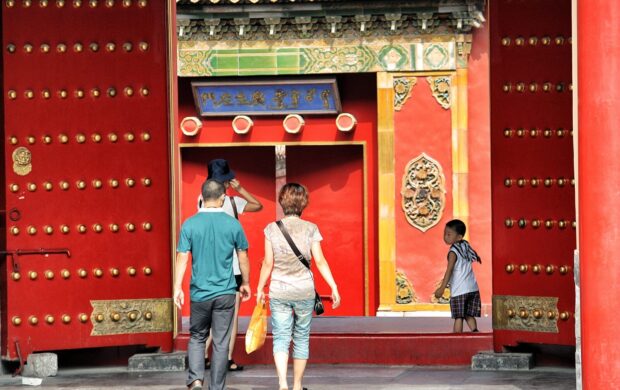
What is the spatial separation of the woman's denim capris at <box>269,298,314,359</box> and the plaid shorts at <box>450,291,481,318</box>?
2.84 meters

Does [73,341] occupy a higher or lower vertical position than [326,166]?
lower

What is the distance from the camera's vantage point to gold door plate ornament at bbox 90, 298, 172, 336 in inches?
513

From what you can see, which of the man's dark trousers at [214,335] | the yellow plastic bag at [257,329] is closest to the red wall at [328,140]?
the yellow plastic bag at [257,329]

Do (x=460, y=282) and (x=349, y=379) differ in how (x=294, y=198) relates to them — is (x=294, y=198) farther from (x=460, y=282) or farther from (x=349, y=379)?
(x=460, y=282)

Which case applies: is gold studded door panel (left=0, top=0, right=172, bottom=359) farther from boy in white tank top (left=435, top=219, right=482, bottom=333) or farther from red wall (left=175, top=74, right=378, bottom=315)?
red wall (left=175, top=74, right=378, bottom=315)

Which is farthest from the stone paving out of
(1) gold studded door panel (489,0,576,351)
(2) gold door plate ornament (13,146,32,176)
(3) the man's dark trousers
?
(2) gold door plate ornament (13,146,32,176)

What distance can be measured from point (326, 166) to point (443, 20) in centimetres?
237

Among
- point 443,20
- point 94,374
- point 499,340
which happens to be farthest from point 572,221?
point 443,20

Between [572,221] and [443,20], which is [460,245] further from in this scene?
[443,20]

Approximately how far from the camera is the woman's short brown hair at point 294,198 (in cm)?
1117

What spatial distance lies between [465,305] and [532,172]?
1.43 meters

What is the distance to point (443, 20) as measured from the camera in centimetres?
1966

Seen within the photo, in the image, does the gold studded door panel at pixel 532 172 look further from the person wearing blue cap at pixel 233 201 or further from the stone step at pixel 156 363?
the stone step at pixel 156 363

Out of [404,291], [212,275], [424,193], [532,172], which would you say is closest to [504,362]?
[532,172]
